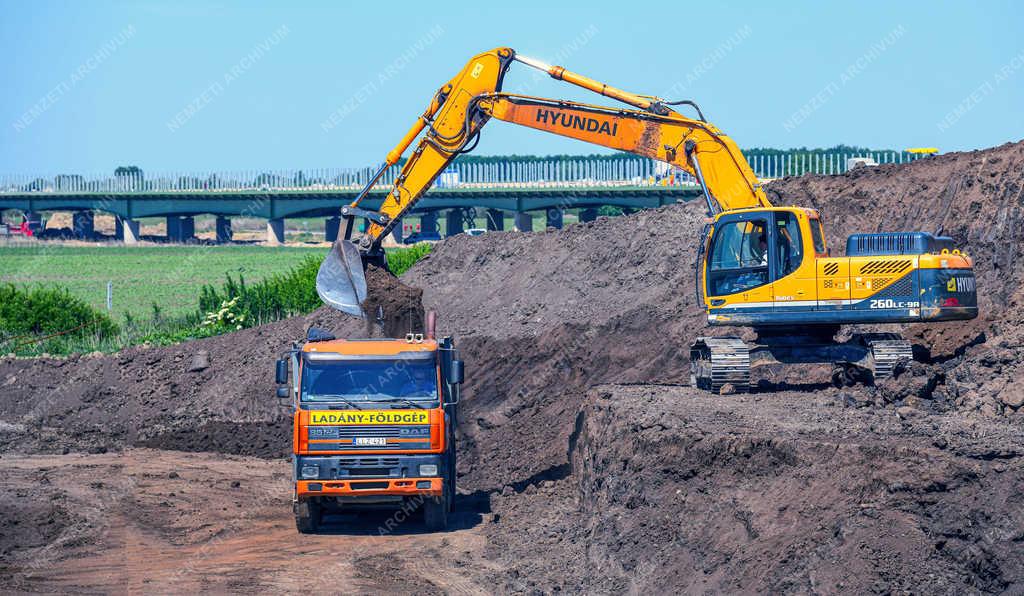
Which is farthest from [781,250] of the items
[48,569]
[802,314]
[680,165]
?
[48,569]

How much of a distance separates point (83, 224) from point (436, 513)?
302ft

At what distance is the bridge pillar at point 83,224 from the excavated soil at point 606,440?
247ft

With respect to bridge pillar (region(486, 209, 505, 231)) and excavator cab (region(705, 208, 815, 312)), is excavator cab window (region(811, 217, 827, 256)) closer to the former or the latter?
excavator cab (region(705, 208, 815, 312))

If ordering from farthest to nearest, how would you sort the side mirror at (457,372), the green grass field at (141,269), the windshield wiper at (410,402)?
the green grass field at (141,269) → the side mirror at (457,372) → the windshield wiper at (410,402)

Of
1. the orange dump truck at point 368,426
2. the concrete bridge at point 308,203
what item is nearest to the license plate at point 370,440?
the orange dump truck at point 368,426

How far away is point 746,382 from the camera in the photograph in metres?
19.1

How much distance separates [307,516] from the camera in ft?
53.8

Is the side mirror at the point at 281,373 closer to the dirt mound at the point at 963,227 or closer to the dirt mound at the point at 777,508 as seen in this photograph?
the dirt mound at the point at 777,508

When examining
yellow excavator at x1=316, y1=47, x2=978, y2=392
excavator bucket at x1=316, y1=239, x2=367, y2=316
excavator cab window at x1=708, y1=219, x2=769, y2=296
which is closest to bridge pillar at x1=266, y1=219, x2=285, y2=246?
excavator bucket at x1=316, y1=239, x2=367, y2=316

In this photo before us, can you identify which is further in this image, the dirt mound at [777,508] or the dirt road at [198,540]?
the dirt road at [198,540]

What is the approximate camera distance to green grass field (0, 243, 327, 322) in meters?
46.3

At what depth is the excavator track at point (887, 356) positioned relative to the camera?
18469 mm

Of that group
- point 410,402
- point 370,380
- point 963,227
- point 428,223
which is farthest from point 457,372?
point 428,223

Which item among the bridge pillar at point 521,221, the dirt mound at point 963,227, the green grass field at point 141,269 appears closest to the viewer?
the dirt mound at point 963,227
